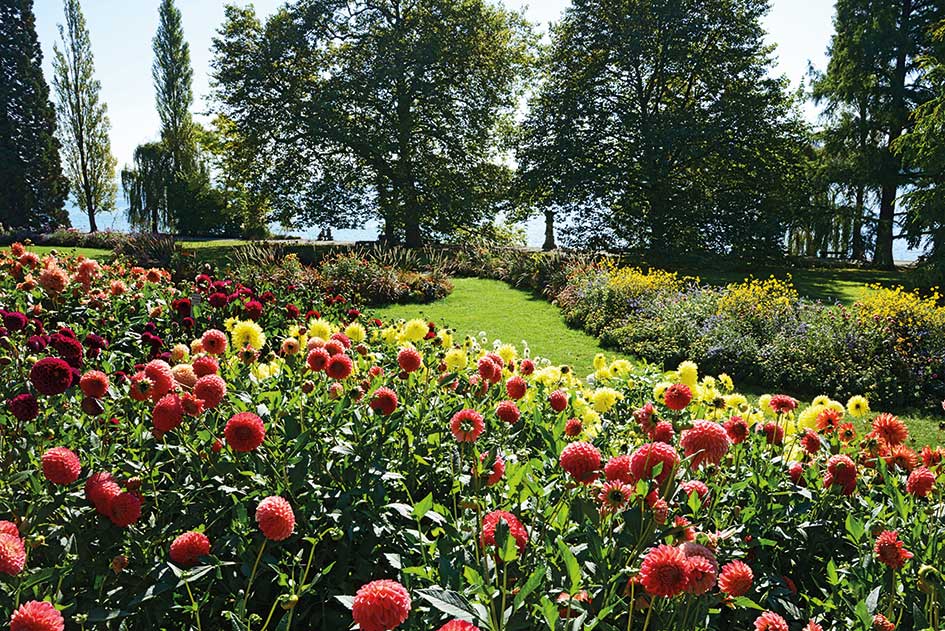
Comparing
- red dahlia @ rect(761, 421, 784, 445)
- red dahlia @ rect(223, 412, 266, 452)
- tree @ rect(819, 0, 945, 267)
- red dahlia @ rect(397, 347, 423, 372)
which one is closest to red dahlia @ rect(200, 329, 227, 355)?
red dahlia @ rect(397, 347, 423, 372)

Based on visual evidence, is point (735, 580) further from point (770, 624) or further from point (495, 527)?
point (495, 527)

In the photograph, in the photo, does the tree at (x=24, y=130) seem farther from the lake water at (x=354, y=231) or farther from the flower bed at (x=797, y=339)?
the flower bed at (x=797, y=339)

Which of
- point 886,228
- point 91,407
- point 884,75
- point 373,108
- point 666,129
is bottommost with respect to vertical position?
point 91,407

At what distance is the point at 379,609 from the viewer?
82cm

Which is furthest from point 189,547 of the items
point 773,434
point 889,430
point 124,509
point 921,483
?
point 889,430

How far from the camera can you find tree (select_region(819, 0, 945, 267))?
17.2 m

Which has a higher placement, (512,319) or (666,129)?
(666,129)

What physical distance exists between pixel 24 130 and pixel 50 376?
1249 inches

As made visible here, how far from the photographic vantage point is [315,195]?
1861 cm

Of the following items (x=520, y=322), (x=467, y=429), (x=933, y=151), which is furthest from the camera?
(x=933, y=151)

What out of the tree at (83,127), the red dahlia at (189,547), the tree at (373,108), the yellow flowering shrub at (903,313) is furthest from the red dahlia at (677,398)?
the tree at (83,127)

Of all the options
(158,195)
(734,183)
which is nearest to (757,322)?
(734,183)

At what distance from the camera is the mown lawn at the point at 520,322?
6478mm

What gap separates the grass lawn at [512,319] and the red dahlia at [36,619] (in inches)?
206
